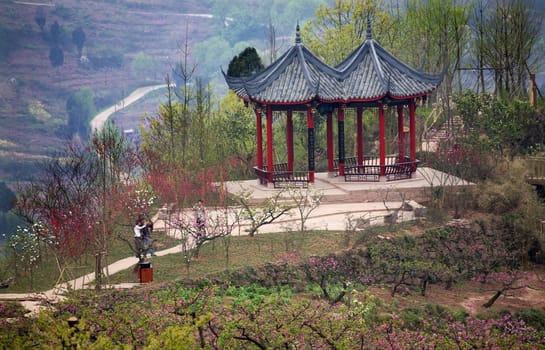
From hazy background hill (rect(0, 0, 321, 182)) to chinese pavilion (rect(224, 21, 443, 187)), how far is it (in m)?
17.6

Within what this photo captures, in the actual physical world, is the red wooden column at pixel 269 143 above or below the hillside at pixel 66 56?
below

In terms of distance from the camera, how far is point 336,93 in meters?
23.8

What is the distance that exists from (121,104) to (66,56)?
5217 mm

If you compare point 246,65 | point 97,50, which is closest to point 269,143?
point 246,65

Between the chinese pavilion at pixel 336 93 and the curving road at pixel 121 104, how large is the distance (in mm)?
34348

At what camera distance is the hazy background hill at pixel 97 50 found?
1813 inches

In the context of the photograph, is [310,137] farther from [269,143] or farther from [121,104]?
[121,104]

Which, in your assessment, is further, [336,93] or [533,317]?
[336,93]

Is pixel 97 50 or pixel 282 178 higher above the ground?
pixel 97 50

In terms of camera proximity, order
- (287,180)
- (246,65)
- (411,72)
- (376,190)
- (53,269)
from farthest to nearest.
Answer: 1. (246,65)
2. (411,72)
3. (287,180)
4. (376,190)
5. (53,269)

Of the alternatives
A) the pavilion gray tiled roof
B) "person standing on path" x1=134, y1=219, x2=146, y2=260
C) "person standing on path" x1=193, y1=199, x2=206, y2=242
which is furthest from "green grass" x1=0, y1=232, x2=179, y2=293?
the pavilion gray tiled roof

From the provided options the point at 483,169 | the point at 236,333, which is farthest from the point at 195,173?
the point at 236,333

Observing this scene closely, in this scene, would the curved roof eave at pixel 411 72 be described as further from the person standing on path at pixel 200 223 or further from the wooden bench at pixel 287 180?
the person standing on path at pixel 200 223

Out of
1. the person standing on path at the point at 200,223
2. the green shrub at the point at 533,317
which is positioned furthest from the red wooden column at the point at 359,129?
the green shrub at the point at 533,317
